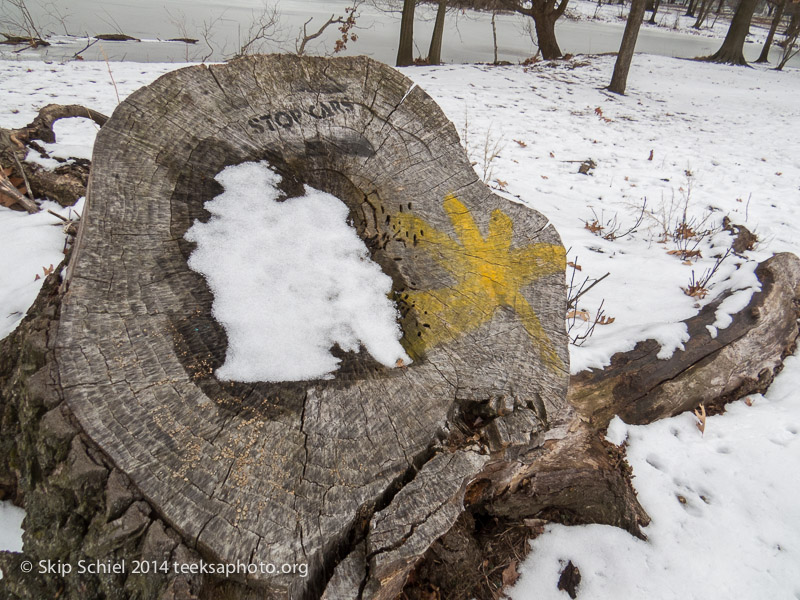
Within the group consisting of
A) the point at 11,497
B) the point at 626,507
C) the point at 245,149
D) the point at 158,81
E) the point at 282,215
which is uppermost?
the point at 158,81

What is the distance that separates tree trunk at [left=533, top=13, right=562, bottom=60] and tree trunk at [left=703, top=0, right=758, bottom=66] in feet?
18.8

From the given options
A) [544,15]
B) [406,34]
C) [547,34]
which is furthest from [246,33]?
[547,34]

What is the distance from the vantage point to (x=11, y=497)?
4.78 feet

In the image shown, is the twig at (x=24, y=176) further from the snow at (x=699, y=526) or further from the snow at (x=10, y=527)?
the snow at (x=699, y=526)

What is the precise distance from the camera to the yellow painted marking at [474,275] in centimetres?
155

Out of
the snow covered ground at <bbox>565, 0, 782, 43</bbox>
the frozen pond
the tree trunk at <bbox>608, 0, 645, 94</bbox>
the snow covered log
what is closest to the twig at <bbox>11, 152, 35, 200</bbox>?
the snow covered log

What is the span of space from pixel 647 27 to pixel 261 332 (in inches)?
1395

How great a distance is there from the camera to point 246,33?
41.0 ft

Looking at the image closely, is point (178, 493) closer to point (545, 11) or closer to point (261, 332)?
point (261, 332)

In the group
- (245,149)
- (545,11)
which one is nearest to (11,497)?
(245,149)

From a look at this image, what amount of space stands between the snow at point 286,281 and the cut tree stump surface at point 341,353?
0.14 feet

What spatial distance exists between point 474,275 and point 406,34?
11.9m

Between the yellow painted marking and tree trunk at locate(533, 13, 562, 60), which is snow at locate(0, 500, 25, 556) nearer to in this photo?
the yellow painted marking
